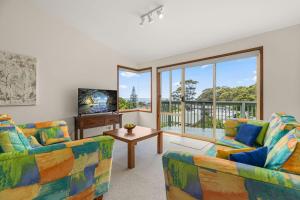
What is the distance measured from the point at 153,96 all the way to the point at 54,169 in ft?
11.9

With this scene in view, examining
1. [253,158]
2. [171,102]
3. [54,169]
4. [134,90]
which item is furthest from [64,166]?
[134,90]

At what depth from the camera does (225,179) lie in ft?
2.58

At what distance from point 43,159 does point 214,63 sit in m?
3.54

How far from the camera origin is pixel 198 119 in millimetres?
4066

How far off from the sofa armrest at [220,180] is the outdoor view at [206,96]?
9.66ft

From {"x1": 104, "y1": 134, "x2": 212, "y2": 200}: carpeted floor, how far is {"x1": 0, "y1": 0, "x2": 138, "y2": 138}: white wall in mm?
1648

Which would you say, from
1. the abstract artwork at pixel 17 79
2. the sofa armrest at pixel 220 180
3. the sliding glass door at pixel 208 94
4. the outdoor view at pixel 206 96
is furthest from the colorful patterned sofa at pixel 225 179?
the abstract artwork at pixel 17 79

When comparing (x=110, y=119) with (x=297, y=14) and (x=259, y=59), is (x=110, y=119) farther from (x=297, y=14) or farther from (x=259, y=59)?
(x=297, y=14)

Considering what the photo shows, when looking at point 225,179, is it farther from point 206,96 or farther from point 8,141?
point 206,96

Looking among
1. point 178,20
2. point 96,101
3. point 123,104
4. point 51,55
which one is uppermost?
point 178,20

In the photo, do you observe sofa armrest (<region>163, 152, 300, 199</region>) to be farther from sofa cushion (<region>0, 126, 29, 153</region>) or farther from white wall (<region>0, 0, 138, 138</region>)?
white wall (<region>0, 0, 138, 138</region>)

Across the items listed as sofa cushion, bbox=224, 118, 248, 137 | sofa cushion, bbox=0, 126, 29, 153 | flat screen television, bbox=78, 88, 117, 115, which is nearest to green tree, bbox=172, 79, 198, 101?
sofa cushion, bbox=224, 118, 248, 137

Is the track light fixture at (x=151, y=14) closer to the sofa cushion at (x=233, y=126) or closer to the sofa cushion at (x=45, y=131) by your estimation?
the sofa cushion at (x=233, y=126)

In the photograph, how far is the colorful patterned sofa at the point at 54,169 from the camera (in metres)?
0.93
